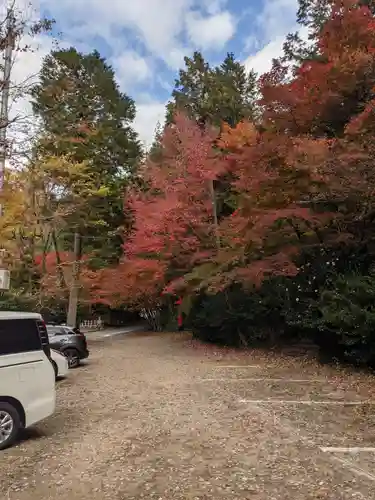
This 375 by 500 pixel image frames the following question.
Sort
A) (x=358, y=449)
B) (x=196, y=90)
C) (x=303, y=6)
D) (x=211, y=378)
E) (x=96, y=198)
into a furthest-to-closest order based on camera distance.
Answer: (x=196, y=90) → (x=96, y=198) → (x=303, y=6) → (x=211, y=378) → (x=358, y=449)

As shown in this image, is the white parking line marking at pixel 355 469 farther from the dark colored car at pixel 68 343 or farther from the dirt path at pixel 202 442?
the dark colored car at pixel 68 343

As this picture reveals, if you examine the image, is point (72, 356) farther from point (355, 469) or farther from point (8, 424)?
point (355, 469)

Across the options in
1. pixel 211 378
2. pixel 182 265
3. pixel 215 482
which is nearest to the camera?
pixel 215 482

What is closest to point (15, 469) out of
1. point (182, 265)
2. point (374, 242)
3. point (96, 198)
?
point (374, 242)

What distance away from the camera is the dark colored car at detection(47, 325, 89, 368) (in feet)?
48.6

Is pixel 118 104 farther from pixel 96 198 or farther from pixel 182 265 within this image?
pixel 182 265

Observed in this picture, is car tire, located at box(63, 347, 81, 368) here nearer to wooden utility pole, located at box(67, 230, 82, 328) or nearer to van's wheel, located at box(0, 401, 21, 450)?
wooden utility pole, located at box(67, 230, 82, 328)

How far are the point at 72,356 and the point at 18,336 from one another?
8.94 meters

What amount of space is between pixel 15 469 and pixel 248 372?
8739mm

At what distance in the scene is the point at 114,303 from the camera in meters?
30.5

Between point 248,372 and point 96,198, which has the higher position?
point 96,198

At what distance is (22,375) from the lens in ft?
20.3

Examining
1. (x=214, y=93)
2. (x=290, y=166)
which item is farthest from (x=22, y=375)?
(x=214, y=93)

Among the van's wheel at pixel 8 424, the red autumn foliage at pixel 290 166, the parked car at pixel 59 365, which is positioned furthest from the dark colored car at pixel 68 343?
the van's wheel at pixel 8 424
